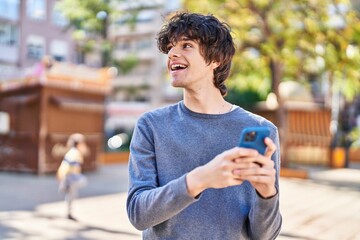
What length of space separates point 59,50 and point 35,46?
6.19 ft

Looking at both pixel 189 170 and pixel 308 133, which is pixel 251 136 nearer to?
pixel 189 170

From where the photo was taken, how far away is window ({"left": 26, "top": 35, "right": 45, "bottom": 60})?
3534 cm

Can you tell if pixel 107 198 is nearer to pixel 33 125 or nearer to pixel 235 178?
pixel 33 125

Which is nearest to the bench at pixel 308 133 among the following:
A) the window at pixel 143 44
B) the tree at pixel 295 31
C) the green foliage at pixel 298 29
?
the tree at pixel 295 31

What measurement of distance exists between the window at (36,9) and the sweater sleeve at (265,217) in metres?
35.4

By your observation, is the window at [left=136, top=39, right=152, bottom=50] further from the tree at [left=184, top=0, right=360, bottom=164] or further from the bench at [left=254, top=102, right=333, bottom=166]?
the tree at [left=184, top=0, right=360, bottom=164]

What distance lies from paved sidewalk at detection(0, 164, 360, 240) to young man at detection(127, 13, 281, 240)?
17.6ft

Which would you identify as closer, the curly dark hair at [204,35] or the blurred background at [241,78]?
the curly dark hair at [204,35]

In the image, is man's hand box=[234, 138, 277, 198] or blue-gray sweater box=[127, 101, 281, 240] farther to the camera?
blue-gray sweater box=[127, 101, 281, 240]

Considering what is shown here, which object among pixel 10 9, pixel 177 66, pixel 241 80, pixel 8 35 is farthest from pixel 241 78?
pixel 8 35

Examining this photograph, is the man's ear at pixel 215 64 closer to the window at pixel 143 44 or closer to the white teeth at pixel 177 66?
the white teeth at pixel 177 66

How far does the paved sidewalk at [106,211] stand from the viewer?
24.4ft

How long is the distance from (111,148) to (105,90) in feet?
26.2

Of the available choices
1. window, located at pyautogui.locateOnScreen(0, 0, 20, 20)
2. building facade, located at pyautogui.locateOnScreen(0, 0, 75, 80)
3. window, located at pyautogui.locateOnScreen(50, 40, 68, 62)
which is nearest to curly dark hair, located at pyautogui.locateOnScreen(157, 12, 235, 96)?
building facade, located at pyautogui.locateOnScreen(0, 0, 75, 80)
